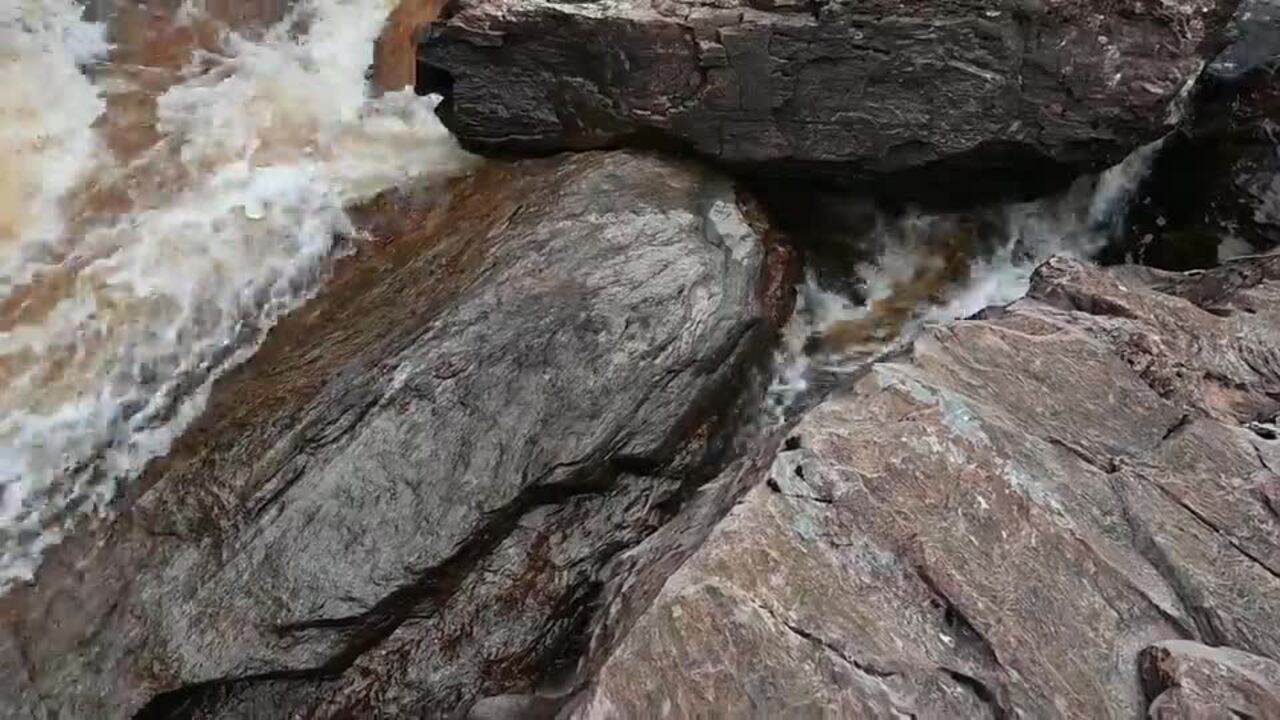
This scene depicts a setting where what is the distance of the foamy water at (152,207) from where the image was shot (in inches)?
316

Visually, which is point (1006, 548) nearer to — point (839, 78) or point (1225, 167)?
point (839, 78)

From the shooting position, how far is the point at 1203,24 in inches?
Result: 320

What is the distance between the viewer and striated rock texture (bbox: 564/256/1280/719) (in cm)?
548

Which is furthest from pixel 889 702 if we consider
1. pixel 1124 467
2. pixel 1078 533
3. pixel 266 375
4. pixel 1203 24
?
pixel 1203 24

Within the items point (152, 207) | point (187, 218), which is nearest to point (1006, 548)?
point (187, 218)

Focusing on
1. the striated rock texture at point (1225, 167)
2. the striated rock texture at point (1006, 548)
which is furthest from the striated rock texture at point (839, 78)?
the striated rock texture at point (1006, 548)

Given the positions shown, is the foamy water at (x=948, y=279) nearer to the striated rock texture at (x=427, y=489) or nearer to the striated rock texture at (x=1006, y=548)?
the striated rock texture at (x=427, y=489)

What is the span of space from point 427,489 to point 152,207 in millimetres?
3722

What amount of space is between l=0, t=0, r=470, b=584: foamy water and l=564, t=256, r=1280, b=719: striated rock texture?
451cm

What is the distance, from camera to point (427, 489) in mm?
7246

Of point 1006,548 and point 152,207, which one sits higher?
point 1006,548

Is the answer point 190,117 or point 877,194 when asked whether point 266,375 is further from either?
point 877,194

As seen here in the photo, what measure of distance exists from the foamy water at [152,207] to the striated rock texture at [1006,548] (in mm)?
4512

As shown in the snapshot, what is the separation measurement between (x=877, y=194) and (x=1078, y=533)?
4268mm
